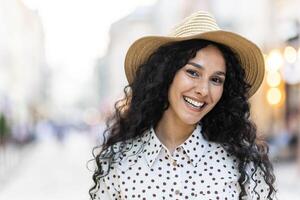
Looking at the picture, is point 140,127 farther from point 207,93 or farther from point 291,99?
point 291,99

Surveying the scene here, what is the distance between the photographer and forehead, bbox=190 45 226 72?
1.94 m

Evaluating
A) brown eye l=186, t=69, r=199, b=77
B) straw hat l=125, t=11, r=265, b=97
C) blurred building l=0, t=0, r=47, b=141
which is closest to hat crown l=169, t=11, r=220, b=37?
straw hat l=125, t=11, r=265, b=97

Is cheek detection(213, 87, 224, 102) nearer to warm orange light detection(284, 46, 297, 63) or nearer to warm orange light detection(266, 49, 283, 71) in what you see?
warm orange light detection(284, 46, 297, 63)

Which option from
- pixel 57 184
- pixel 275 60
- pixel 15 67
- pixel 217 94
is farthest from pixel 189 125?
pixel 15 67

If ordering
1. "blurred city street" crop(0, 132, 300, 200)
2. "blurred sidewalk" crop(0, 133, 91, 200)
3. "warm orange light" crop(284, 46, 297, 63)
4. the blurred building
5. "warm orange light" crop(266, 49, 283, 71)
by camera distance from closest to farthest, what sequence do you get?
"blurred city street" crop(0, 132, 300, 200) < "blurred sidewalk" crop(0, 133, 91, 200) < "warm orange light" crop(284, 46, 297, 63) < "warm orange light" crop(266, 49, 283, 71) < the blurred building

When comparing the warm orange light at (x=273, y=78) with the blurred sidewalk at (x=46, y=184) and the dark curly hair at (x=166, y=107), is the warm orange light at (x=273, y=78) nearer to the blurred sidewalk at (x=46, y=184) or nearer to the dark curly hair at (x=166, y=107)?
the blurred sidewalk at (x=46, y=184)

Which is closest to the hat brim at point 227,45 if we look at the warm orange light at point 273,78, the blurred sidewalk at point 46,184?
the blurred sidewalk at point 46,184

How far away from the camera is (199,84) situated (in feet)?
6.29

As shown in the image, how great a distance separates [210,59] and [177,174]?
38 centimetres

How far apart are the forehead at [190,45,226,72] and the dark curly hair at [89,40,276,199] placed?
29 mm

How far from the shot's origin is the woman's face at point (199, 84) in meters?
1.92

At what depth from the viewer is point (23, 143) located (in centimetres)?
3038

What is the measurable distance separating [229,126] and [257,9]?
21.6 meters

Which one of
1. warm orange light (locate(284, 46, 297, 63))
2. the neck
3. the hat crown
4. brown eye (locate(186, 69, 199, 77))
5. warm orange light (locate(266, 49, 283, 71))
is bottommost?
warm orange light (locate(266, 49, 283, 71))
